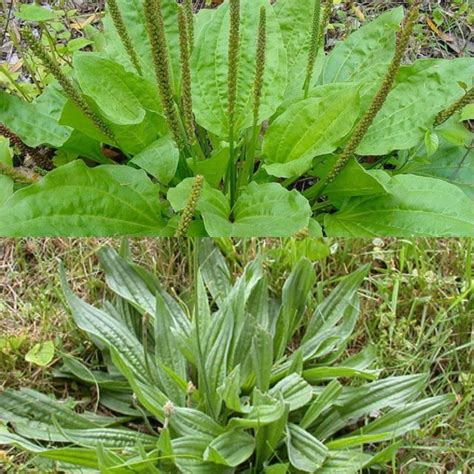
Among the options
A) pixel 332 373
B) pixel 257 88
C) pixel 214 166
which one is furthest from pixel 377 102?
pixel 332 373

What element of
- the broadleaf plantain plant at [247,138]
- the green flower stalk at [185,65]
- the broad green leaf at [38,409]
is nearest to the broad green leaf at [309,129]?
the broadleaf plantain plant at [247,138]

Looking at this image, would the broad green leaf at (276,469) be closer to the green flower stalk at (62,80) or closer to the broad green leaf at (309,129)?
the broad green leaf at (309,129)

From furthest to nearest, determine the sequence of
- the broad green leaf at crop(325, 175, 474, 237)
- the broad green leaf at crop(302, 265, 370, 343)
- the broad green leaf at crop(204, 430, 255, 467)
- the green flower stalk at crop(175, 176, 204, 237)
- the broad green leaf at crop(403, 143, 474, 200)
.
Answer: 1. the broad green leaf at crop(403, 143, 474, 200)
2. the broad green leaf at crop(325, 175, 474, 237)
3. the broad green leaf at crop(302, 265, 370, 343)
4. the broad green leaf at crop(204, 430, 255, 467)
5. the green flower stalk at crop(175, 176, 204, 237)

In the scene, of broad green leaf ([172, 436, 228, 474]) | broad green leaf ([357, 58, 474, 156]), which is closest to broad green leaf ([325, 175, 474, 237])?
broad green leaf ([357, 58, 474, 156])

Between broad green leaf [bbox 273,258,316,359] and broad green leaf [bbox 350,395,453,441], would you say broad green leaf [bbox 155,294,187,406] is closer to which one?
broad green leaf [bbox 273,258,316,359]

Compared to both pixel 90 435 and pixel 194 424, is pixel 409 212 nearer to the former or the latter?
pixel 194 424

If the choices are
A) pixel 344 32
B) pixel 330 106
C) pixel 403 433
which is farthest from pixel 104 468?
pixel 344 32
